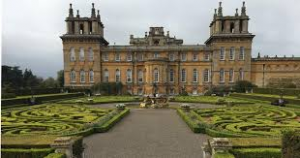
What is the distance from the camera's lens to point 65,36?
44.0m

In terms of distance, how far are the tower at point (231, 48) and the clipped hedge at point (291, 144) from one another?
38922 mm

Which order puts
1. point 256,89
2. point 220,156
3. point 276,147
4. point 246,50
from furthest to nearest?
point 246,50 < point 256,89 < point 276,147 < point 220,156

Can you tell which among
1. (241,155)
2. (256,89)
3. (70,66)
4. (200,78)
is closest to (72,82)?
(70,66)

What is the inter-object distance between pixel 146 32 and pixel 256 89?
2750cm

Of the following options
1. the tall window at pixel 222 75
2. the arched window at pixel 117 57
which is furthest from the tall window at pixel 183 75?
the arched window at pixel 117 57

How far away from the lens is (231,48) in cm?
4328

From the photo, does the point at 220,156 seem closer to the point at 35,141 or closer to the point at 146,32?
the point at 35,141

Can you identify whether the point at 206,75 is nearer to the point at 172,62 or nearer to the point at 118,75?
the point at 172,62

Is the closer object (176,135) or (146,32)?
(176,135)

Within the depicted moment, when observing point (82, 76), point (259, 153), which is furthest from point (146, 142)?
point (82, 76)

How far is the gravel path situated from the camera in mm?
8914

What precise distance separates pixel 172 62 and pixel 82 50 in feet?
55.1

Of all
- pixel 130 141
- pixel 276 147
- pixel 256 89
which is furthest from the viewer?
pixel 256 89

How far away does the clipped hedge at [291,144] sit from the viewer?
5.66 meters
